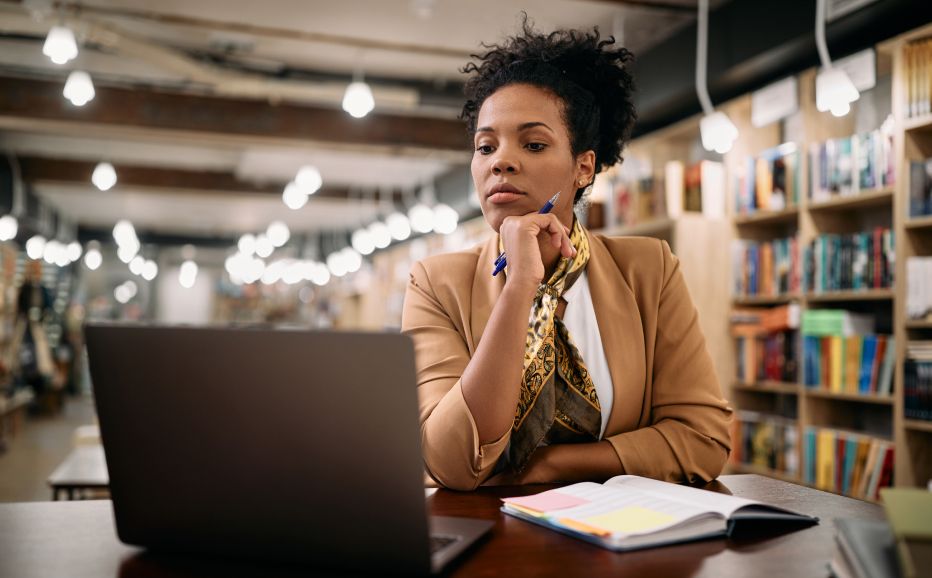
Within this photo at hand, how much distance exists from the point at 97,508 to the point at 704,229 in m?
4.35

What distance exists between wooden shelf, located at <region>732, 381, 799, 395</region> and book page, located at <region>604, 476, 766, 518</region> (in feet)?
11.7

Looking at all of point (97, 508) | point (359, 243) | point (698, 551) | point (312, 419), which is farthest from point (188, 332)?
point (359, 243)

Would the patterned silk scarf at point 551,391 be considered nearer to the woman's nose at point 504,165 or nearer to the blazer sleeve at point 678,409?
the blazer sleeve at point 678,409

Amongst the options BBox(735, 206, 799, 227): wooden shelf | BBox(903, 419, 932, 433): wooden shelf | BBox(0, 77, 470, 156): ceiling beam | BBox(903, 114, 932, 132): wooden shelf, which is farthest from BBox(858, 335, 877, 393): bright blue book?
BBox(0, 77, 470, 156): ceiling beam

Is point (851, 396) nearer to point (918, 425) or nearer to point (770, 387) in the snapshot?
point (918, 425)

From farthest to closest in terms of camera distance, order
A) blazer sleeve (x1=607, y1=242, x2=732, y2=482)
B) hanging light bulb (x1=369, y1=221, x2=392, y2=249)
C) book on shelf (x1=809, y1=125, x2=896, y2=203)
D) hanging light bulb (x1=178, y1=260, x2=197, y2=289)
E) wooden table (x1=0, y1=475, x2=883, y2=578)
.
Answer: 1. hanging light bulb (x1=178, y1=260, x2=197, y2=289)
2. hanging light bulb (x1=369, y1=221, x2=392, y2=249)
3. book on shelf (x1=809, y1=125, x2=896, y2=203)
4. blazer sleeve (x1=607, y1=242, x2=732, y2=482)
5. wooden table (x1=0, y1=475, x2=883, y2=578)

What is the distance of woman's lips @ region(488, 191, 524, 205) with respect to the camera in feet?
5.30

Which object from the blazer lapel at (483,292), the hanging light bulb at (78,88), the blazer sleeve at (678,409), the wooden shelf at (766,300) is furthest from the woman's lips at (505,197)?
the hanging light bulb at (78,88)

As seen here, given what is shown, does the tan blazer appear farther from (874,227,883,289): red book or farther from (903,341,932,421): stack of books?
(874,227,883,289): red book

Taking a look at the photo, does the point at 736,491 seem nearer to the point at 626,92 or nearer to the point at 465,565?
the point at 465,565

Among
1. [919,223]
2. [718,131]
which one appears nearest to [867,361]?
[919,223]

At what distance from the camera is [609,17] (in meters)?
4.97

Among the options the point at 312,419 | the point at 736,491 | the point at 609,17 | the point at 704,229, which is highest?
the point at 609,17

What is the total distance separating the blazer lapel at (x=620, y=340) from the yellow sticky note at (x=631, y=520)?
21.1 inches
